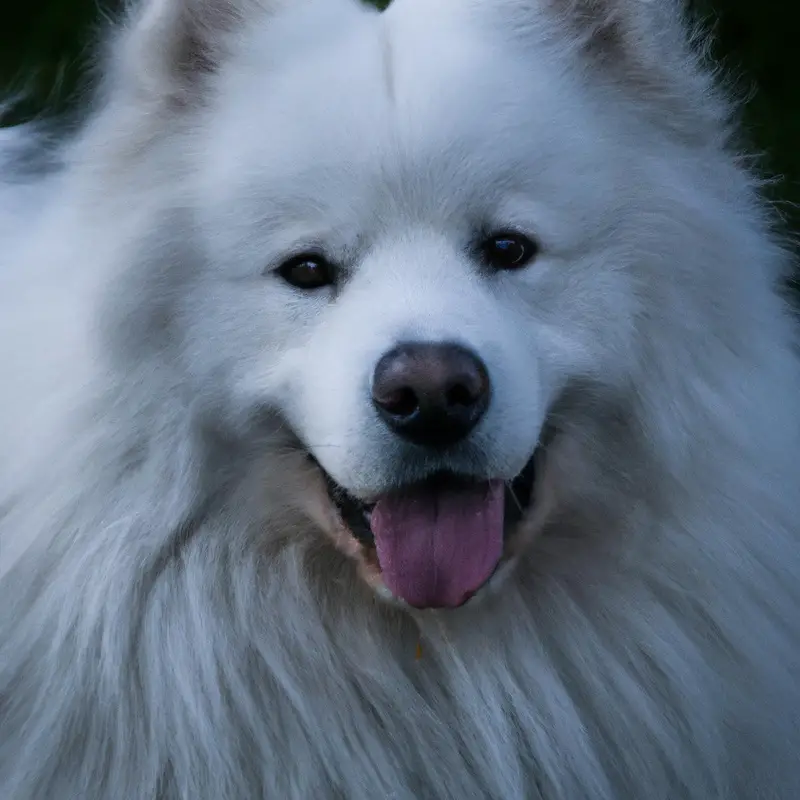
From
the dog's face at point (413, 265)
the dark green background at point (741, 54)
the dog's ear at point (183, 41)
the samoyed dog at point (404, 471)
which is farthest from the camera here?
the dark green background at point (741, 54)

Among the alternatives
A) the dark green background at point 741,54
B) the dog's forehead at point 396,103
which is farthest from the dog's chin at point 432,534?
the dark green background at point 741,54

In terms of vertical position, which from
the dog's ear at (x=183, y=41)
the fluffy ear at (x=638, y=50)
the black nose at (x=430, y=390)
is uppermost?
the dog's ear at (x=183, y=41)

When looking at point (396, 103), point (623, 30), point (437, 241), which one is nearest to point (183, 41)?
point (396, 103)

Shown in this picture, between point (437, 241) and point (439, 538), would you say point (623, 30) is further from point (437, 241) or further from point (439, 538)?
point (439, 538)

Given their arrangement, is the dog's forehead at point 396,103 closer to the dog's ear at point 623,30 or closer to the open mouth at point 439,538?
the dog's ear at point 623,30

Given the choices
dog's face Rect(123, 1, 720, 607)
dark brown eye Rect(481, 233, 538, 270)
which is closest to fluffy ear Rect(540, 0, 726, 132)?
dog's face Rect(123, 1, 720, 607)

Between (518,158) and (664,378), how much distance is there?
22.2 inches

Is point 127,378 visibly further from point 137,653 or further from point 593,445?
point 593,445

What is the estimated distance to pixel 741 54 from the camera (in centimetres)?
584

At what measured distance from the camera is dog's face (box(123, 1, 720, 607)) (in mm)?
2641

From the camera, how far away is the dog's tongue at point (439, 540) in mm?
2736

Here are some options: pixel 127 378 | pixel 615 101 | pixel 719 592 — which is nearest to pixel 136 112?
pixel 127 378

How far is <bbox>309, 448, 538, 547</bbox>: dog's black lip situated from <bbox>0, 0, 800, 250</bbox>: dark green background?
9.16 feet

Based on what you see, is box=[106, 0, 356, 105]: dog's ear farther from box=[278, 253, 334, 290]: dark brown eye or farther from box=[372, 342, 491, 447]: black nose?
box=[372, 342, 491, 447]: black nose
